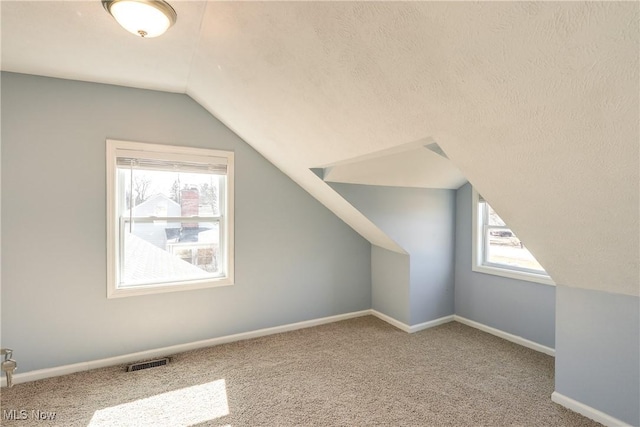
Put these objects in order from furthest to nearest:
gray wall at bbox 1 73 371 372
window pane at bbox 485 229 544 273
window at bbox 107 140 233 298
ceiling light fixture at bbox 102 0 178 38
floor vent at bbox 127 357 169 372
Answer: window pane at bbox 485 229 544 273 < window at bbox 107 140 233 298 < floor vent at bbox 127 357 169 372 < gray wall at bbox 1 73 371 372 < ceiling light fixture at bbox 102 0 178 38

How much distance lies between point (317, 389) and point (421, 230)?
2.04m

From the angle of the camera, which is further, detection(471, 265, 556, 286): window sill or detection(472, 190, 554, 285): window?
detection(472, 190, 554, 285): window

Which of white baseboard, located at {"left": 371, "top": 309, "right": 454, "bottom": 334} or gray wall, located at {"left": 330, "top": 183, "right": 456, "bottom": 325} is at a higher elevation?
gray wall, located at {"left": 330, "top": 183, "right": 456, "bottom": 325}

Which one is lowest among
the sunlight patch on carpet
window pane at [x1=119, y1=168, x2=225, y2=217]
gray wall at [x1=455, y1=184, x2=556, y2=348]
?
the sunlight patch on carpet

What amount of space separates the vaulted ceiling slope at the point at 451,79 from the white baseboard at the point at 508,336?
1241 millimetres

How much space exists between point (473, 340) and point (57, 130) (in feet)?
14.0

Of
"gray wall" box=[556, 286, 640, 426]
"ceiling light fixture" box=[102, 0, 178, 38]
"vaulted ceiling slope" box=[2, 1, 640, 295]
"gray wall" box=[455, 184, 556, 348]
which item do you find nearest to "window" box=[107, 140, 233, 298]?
"vaulted ceiling slope" box=[2, 1, 640, 295]

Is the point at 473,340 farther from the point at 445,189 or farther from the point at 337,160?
the point at 337,160

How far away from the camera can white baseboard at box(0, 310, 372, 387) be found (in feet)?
Result: 8.20

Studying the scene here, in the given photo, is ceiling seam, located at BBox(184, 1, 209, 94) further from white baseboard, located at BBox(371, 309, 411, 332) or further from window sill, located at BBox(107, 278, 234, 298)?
white baseboard, located at BBox(371, 309, 411, 332)

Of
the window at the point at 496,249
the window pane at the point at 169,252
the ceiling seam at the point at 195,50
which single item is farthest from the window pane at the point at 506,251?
the ceiling seam at the point at 195,50

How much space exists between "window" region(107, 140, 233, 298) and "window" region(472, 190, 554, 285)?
9.04ft

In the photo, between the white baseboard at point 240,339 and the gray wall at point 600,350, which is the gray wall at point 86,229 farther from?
the gray wall at point 600,350

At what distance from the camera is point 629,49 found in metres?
0.91
